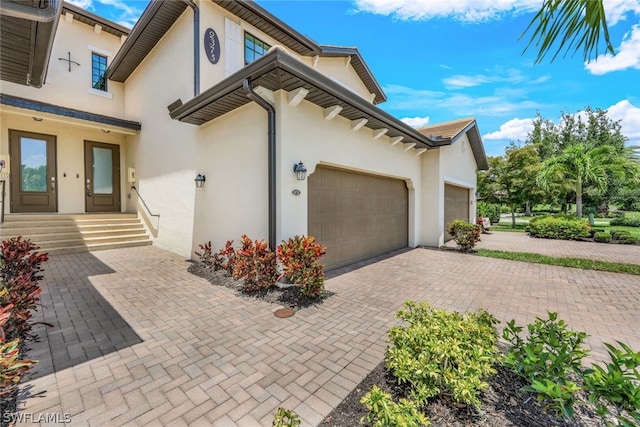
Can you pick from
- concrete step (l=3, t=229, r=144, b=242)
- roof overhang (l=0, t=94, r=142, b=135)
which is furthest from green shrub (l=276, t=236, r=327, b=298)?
roof overhang (l=0, t=94, r=142, b=135)

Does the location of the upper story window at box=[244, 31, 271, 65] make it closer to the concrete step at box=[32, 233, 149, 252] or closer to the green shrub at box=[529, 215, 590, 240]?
the concrete step at box=[32, 233, 149, 252]

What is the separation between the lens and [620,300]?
197 inches

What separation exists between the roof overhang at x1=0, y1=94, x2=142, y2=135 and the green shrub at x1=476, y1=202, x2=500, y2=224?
22.6 meters

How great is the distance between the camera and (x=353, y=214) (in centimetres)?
766

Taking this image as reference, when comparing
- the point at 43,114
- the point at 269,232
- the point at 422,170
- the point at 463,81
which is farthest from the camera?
the point at 422,170

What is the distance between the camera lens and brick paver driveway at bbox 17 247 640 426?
2.35 m

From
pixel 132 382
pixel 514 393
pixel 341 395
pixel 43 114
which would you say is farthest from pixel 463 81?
pixel 43 114

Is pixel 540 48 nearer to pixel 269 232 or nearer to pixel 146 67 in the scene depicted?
pixel 269 232

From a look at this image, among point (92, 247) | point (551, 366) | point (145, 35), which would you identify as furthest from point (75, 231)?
point (551, 366)

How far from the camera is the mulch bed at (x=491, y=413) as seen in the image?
6.82ft

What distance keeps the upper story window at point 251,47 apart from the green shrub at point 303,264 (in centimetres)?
665

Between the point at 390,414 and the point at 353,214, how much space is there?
6065mm

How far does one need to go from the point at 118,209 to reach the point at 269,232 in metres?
9.96

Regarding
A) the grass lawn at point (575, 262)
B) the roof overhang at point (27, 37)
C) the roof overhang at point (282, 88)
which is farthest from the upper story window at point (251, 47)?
the grass lawn at point (575, 262)
